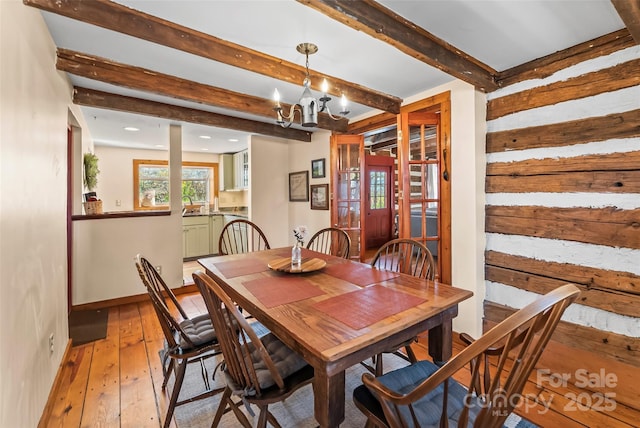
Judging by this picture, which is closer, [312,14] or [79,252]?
[312,14]

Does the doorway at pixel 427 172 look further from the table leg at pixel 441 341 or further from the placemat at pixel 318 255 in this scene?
the table leg at pixel 441 341

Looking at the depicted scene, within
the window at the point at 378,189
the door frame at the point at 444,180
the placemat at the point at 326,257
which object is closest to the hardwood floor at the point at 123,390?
the door frame at the point at 444,180

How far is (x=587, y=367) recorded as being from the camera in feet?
6.86

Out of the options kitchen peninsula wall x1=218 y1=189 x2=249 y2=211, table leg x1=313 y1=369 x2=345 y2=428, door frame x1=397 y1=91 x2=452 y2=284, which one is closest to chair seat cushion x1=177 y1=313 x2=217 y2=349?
table leg x1=313 y1=369 x2=345 y2=428

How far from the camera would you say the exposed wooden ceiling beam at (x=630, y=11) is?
1.37 meters

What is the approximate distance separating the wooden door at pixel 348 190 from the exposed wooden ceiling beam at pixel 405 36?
1767mm

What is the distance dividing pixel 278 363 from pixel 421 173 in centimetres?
232

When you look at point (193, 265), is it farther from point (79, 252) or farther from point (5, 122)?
point (5, 122)

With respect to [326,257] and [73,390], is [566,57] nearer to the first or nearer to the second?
[326,257]

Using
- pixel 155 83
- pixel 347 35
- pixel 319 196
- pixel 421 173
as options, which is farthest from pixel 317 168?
pixel 347 35

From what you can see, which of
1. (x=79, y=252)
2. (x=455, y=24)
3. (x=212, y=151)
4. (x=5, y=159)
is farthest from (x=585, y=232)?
(x=212, y=151)

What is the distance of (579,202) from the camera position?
2146 millimetres

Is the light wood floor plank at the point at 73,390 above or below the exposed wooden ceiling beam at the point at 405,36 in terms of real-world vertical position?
below

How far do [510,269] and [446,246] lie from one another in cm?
55
